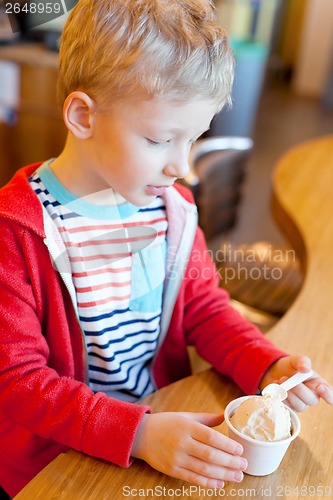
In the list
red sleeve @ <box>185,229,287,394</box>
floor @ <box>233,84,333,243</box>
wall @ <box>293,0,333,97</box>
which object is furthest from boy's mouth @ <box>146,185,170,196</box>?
wall @ <box>293,0,333,97</box>

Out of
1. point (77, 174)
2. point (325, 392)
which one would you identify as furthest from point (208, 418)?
point (77, 174)

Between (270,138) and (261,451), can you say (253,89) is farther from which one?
(261,451)

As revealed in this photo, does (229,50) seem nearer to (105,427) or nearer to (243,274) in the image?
(105,427)

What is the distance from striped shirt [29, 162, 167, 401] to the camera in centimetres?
91

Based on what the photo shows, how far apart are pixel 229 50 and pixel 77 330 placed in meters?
0.47

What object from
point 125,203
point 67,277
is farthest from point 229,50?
point 67,277

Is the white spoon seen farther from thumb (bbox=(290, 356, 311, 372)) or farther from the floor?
the floor

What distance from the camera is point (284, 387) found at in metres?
0.83

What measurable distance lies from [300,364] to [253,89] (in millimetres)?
3948

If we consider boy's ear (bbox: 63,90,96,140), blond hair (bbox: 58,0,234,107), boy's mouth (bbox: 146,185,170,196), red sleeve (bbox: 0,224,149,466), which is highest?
blond hair (bbox: 58,0,234,107)

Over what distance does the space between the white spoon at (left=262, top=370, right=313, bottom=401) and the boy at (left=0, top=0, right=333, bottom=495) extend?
22mm

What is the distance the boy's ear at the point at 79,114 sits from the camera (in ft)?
2.63

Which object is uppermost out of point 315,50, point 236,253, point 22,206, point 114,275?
point 22,206

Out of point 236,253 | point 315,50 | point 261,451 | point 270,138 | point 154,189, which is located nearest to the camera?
point 261,451
